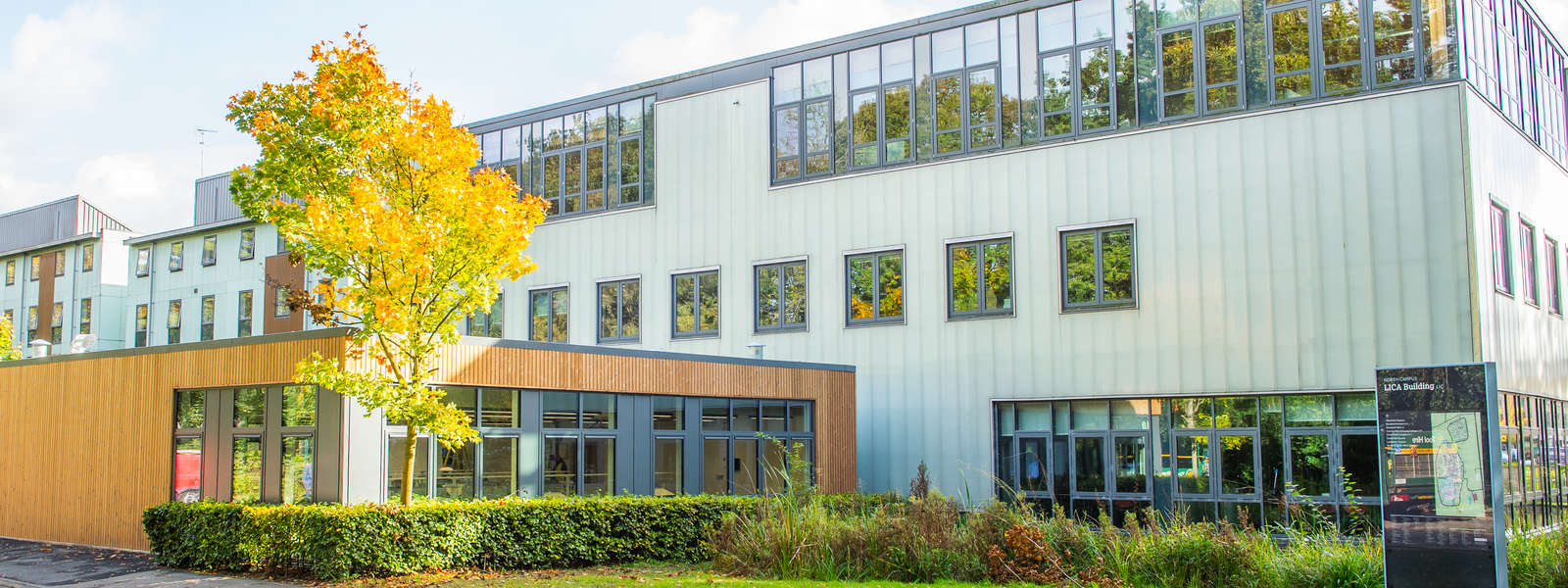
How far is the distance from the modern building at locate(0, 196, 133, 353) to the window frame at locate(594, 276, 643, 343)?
32.1 metres

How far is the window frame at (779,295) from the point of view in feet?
92.6

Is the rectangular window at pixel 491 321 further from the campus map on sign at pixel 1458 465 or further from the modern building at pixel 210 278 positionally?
the campus map on sign at pixel 1458 465

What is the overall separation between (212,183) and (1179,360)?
1801 inches

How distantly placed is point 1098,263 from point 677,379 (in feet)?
28.2

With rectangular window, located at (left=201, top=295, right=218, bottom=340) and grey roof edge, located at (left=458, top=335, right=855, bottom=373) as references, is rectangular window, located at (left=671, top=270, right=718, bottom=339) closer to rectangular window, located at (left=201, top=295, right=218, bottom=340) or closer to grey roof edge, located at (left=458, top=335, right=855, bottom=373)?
grey roof edge, located at (left=458, top=335, right=855, bottom=373)

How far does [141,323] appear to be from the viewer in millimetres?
53969

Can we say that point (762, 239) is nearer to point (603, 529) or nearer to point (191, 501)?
point (603, 529)

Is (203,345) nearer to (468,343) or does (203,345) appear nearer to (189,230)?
(468,343)

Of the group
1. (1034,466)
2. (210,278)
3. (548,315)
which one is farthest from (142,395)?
(210,278)

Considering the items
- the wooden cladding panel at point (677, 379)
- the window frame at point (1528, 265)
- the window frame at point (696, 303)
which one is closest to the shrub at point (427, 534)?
the wooden cladding panel at point (677, 379)

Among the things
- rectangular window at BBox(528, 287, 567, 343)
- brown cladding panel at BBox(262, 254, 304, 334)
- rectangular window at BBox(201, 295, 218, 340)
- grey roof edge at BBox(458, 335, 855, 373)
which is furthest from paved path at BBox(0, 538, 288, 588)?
rectangular window at BBox(201, 295, 218, 340)

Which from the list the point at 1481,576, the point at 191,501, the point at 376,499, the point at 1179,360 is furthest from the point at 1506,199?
the point at 191,501

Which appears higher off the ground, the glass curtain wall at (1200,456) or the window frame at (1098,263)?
the window frame at (1098,263)

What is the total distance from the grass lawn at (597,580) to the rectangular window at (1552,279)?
1703 centimetres
